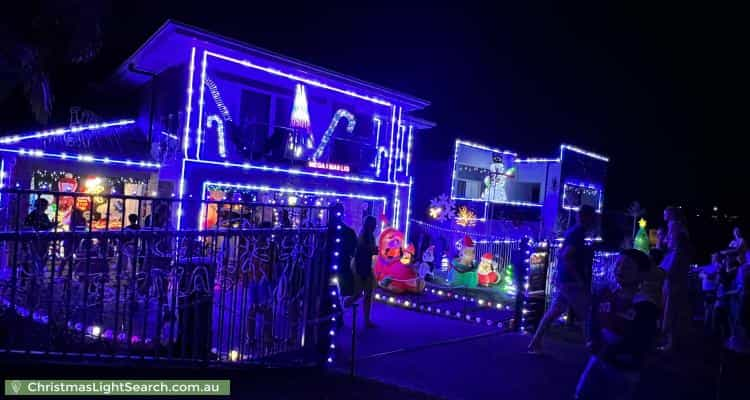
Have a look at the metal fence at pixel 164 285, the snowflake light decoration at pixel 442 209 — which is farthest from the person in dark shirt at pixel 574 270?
the snowflake light decoration at pixel 442 209

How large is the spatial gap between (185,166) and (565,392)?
8.86m

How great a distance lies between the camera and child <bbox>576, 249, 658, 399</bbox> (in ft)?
11.1

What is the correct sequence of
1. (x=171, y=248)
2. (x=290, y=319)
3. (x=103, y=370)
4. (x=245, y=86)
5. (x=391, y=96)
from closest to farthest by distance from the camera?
(x=103, y=370) < (x=171, y=248) < (x=290, y=319) < (x=245, y=86) < (x=391, y=96)

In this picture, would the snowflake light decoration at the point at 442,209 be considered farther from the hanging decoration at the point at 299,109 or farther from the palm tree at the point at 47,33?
the palm tree at the point at 47,33

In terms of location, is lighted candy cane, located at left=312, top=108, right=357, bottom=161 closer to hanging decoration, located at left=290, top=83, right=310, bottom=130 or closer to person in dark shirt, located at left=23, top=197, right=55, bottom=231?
hanging decoration, located at left=290, top=83, right=310, bottom=130

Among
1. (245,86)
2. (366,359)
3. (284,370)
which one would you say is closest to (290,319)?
(284,370)

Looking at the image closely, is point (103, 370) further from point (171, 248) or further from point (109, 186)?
point (109, 186)

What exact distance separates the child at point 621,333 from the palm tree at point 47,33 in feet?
32.1

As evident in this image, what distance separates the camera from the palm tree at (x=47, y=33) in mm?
8945

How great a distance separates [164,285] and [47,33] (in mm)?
7320

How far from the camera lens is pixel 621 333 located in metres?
3.43

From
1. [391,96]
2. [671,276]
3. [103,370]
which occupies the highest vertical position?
[391,96]

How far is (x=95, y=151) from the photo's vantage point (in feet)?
40.2

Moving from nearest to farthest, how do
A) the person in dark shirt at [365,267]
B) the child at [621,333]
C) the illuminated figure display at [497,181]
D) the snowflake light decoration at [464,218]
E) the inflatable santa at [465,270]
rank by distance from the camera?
the child at [621,333] → the person in dark shirt at [365,267] → the inflatable santa at [465,270] → the snowflake light decoration at [464,218] → the illuminated figure display at [497,181]
